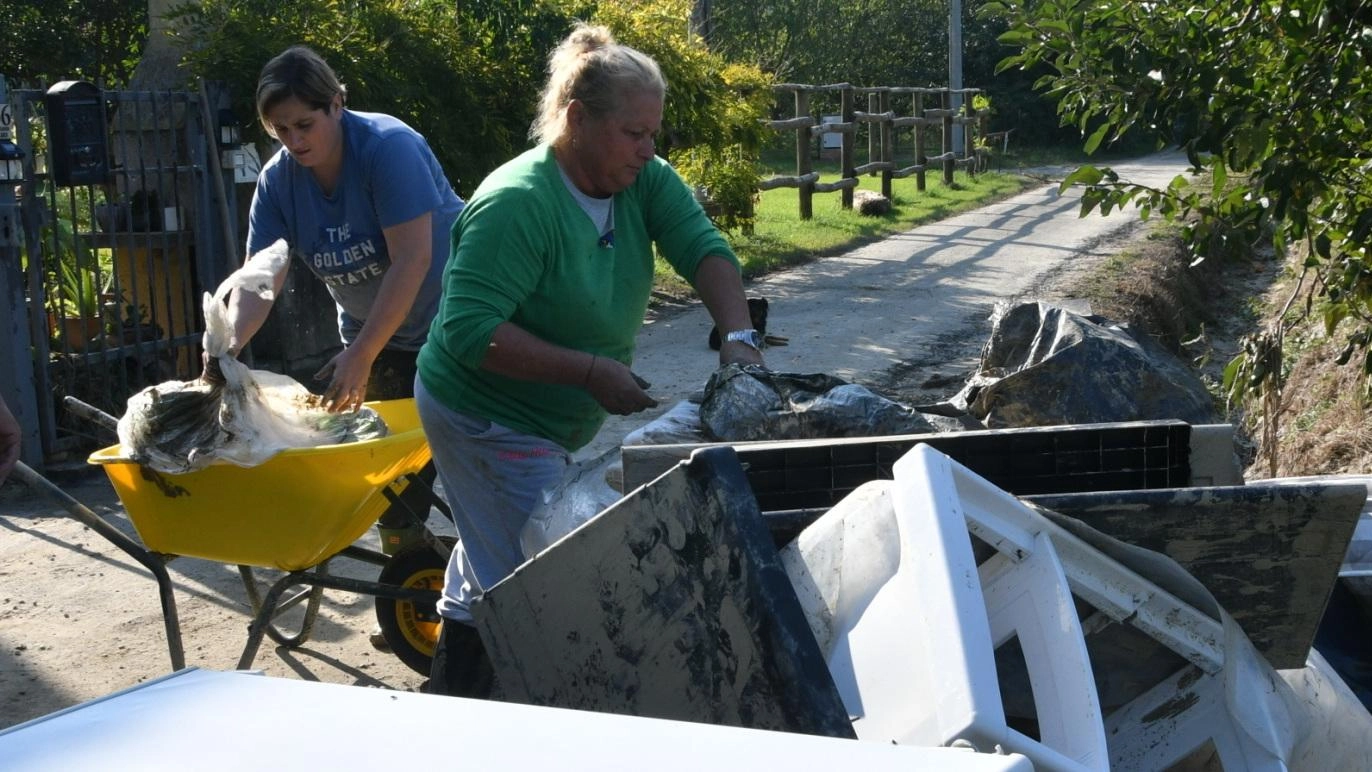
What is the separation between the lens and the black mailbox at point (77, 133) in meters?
6.73

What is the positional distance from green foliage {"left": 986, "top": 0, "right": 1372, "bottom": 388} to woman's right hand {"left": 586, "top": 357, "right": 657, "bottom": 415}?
1989 mm

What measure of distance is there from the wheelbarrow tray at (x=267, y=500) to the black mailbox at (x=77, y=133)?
3450 millimetres

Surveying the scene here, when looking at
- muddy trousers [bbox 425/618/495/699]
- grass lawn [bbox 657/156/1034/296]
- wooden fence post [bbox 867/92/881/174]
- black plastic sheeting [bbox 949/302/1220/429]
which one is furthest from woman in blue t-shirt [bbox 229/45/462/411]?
wooden fence post [bbox 867/92/881/174]

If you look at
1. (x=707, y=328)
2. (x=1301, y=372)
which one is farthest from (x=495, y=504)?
(x=707, y=328)

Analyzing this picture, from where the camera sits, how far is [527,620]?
260 centimetres

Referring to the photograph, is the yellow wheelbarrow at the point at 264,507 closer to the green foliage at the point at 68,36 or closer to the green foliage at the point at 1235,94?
the green foliage at the point at 1235,94

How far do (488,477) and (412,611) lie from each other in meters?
1.35

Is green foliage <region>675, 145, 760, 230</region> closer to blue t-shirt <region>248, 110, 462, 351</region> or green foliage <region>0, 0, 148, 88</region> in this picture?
green foliage <region>0, 0, 148, 88</region>

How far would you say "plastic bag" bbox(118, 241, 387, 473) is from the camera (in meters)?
3.63

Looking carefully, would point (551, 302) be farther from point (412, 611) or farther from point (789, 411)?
point (412, 611)

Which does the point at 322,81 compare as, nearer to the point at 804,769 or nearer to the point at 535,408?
the point at 535,408

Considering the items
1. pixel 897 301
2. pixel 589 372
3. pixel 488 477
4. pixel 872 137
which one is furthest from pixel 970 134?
pixel 589 372

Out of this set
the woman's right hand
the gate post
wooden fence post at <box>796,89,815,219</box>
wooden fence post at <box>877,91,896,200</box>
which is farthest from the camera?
wooden fence post at <box>877,91,896,200</box>

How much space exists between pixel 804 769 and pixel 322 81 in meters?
2.88
